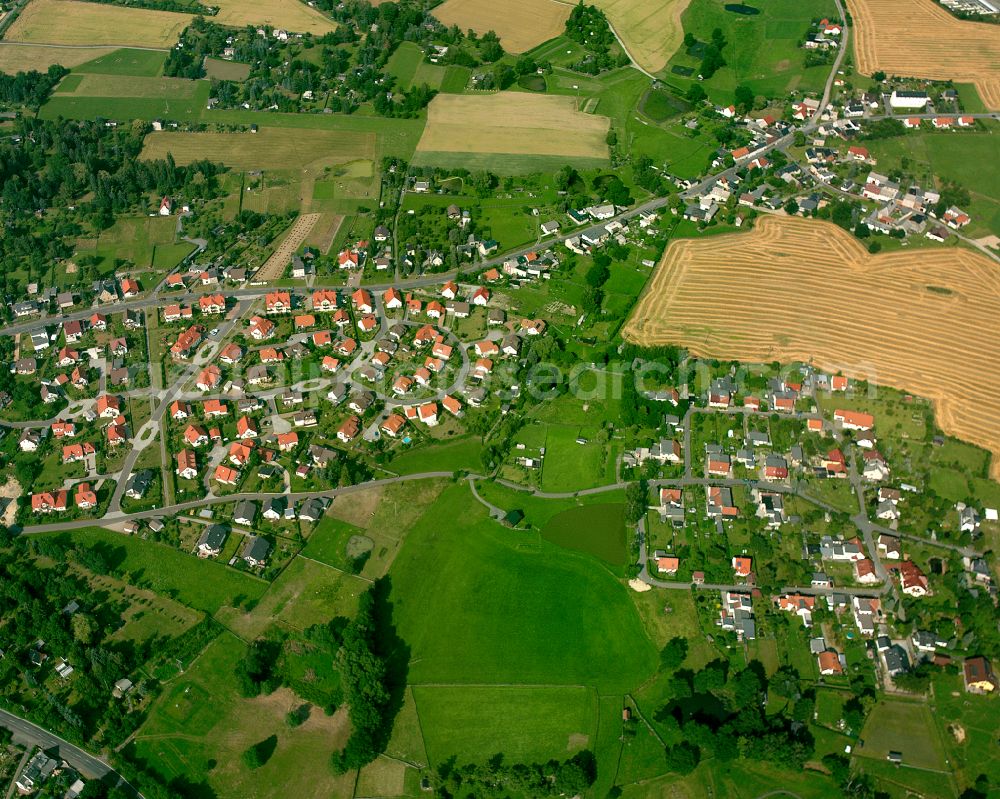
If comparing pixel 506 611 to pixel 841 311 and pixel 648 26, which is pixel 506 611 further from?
pixel 648 26

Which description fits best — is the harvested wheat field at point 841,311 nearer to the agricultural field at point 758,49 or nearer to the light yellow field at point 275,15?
the agricultural field at point 758,49

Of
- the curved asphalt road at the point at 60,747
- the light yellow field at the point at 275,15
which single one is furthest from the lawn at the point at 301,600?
the light yellow field at the point at 275,15

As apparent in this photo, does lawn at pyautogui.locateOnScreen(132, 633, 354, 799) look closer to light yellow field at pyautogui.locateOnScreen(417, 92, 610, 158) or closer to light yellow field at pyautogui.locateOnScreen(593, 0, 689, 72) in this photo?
light yellow field at pyautogui.locateOnScreen(417, 92, 610, 158)

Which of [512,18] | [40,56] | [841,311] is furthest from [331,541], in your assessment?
[40,56]

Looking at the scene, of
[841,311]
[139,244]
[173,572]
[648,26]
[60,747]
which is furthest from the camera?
[648,26]

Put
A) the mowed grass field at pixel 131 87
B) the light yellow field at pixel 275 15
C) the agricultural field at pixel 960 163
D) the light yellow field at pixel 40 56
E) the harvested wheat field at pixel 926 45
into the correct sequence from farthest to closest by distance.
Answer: the light yellow field at pixel 275 15 → the light yellow field at pixel 40 56 → the mowed grass field at pixel 131 87 → the harvested wheat field at pixel 926 45 → the agricultural field at pixel 960 163
